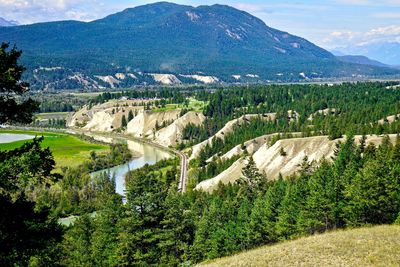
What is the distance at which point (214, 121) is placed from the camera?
647 ft

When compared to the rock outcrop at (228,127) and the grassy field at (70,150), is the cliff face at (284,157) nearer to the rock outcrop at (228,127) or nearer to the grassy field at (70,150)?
the rock outcrop at (228,127)

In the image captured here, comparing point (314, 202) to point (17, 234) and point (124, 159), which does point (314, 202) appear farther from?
point (124, 159)

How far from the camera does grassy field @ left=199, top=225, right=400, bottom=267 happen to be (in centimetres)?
2416

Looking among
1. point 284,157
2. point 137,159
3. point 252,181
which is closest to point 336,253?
point 252,181

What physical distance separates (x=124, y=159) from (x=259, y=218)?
356ft

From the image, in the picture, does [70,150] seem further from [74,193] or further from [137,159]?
[74,193]

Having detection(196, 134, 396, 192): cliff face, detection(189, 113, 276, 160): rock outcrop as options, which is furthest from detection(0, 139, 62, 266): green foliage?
detection(189, 113, 276, 160): rock outcrop

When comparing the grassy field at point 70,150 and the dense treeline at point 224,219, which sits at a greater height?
the dense treeline at point 224,219

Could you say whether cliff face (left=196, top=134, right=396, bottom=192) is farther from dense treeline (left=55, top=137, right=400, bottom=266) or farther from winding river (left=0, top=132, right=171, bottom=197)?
dense treeline (left=55, top=137, right=400, bottom=266)

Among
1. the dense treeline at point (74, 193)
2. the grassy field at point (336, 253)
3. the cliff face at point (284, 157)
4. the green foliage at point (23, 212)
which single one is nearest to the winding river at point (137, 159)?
the dense treeline at point (74, 193)

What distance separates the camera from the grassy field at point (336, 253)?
24.2 m

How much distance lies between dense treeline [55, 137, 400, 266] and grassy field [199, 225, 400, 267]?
1495cm

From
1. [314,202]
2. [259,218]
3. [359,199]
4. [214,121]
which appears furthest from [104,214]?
[214,121]

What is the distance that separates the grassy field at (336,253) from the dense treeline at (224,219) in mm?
14949
